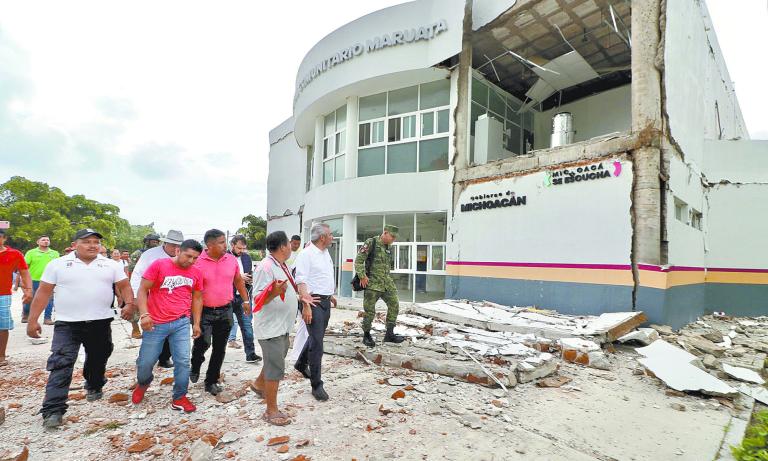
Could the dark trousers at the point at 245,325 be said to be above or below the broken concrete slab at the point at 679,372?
above

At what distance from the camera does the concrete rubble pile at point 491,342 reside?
181 inches

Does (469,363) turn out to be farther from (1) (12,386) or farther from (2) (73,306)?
(1) (12,386)

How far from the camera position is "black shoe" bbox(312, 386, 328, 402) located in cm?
380

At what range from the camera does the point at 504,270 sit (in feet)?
31.5

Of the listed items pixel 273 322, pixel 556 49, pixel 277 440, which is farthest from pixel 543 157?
pixel 277 440

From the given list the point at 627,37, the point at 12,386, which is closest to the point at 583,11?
the point at 627,37

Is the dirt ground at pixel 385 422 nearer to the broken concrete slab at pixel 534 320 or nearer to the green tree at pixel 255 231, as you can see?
the broken concrete slab at pixel 534 320

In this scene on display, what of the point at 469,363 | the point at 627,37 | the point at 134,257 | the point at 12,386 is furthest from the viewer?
the point at 627,37

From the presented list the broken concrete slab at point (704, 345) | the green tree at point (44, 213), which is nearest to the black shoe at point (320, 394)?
the broken concrete slab at point (704, 345)

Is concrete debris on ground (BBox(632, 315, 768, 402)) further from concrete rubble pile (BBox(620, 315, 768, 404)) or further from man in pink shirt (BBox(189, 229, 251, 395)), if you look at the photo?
man in pink shirt (BBox(189, 229, 251, 395))

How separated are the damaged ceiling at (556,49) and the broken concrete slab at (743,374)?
8.30 m

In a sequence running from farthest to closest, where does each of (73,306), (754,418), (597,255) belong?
(597,255)
(754,418)
(73,306)

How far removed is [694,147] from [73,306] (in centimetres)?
1281

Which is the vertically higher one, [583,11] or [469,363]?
[583,11]
